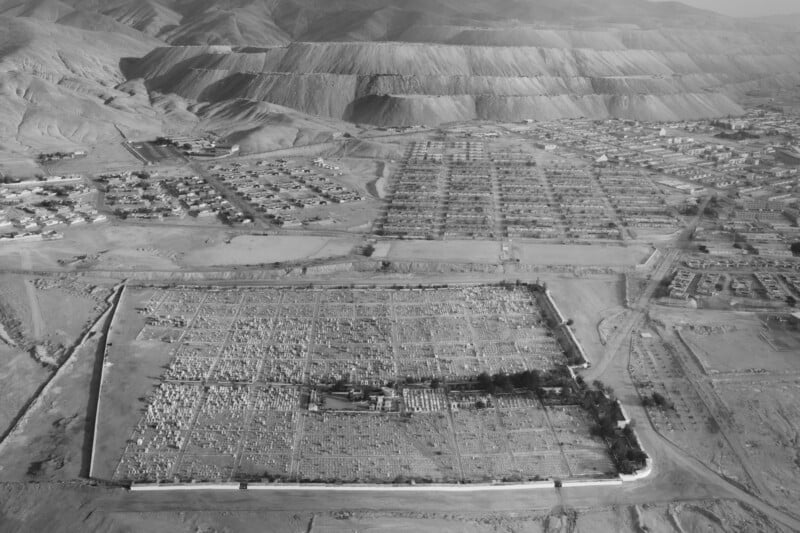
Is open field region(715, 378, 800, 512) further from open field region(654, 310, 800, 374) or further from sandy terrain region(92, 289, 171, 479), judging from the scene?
sandy terrain region(92, 289, 171, 479)

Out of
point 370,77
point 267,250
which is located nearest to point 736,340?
point 267,250

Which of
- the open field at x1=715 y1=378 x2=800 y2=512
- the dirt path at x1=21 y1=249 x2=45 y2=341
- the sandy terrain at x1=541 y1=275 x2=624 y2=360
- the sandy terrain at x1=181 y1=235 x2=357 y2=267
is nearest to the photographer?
the open field at x1=715 y1=378 x2=800 y2=512

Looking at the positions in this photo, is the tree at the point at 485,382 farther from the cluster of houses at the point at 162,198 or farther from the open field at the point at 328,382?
the cluster of houses at the point at 162,198

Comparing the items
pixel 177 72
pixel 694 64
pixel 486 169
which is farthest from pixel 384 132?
pixel 694 64

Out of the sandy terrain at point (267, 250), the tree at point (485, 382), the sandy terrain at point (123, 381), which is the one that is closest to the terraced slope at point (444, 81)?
the sandy terrain at point (267, 250)

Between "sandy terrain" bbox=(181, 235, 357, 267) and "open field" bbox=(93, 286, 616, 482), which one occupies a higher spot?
"open field" bbox=(93, 286, 616, 482)

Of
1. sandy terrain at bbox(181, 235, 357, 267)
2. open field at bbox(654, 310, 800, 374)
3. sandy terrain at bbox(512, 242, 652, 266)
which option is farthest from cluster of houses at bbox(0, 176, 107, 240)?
open field at bbox(654, 310, 800, 374)

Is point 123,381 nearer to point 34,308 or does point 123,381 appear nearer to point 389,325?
point 34,308

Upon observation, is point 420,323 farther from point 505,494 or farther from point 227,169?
point 227,169
